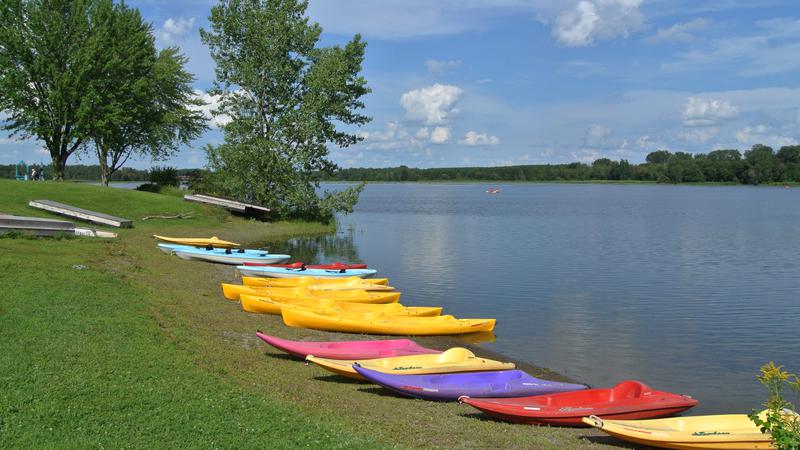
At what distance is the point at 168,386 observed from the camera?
1051cm

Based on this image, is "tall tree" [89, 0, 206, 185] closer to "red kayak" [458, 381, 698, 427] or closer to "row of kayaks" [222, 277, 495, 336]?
"row of kayaks" [222, 277, 495, 336]

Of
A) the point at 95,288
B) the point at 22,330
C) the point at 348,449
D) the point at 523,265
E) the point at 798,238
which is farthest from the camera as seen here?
the point at 798,238

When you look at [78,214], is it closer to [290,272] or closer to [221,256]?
A: [221,256]

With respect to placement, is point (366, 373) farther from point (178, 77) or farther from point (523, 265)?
point (178, 77)

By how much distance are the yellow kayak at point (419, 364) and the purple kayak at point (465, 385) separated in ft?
0.85

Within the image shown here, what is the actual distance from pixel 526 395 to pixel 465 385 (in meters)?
1.13

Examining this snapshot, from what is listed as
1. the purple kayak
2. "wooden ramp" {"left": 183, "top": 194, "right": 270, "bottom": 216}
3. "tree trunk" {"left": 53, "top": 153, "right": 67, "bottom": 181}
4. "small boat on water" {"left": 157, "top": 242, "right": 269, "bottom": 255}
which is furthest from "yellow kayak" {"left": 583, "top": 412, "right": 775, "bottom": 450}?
"tree trunk" {"left": 53, "top": 153, "right": 67, "bottom": 181}

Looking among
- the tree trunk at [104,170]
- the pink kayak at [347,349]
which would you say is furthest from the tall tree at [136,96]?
the pink kayak at [347,349]

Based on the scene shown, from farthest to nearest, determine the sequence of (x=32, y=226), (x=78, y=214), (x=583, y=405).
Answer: (x=78, y=214), (x=32, y=226), (x=583, y=405)

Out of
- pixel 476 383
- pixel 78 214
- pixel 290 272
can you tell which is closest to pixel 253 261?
pixel 290 272

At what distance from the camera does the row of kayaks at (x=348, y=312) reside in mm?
18172

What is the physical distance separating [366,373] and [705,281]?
68.8 feet

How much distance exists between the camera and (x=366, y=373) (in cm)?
1241

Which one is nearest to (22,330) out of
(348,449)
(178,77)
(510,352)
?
(348,449)
